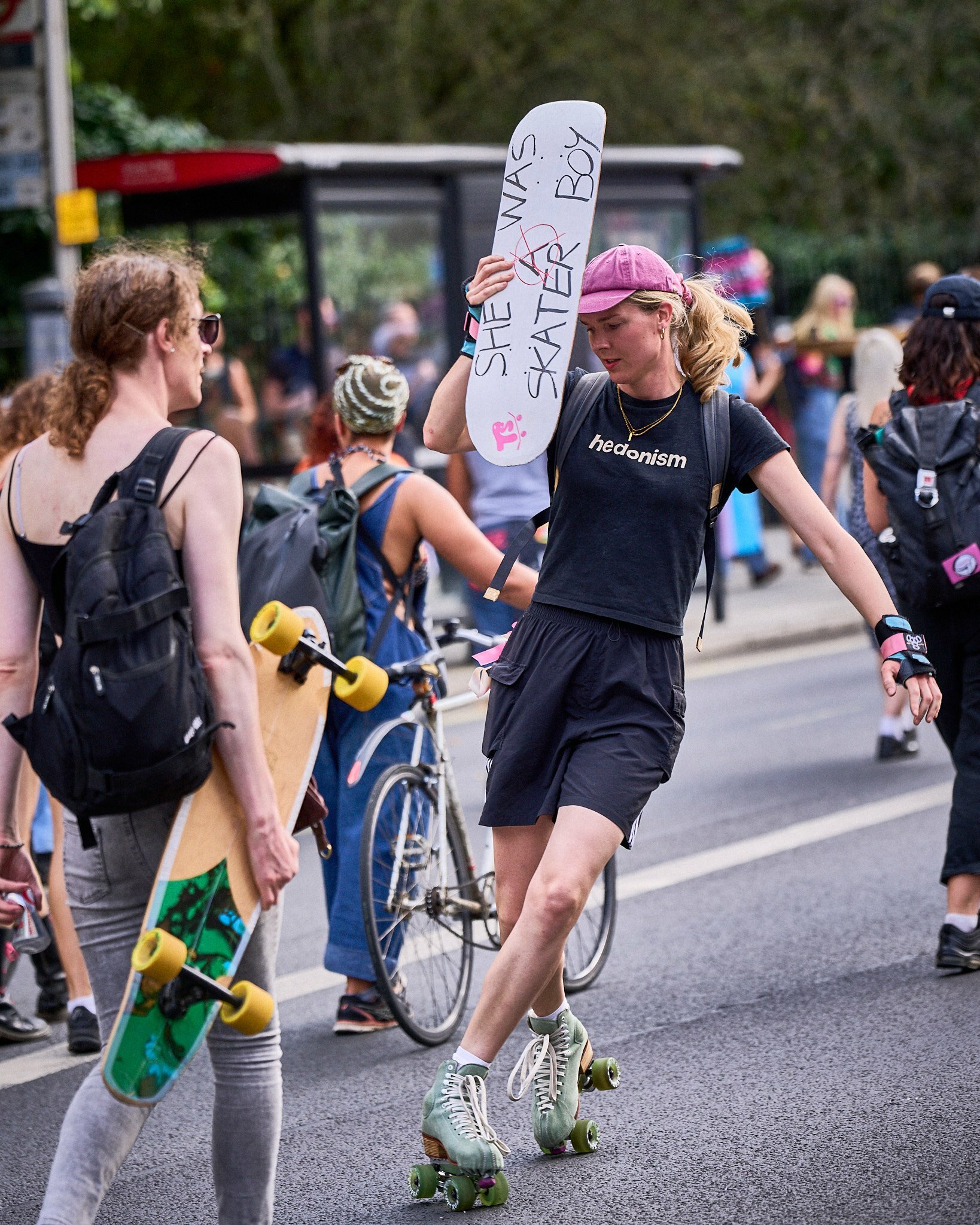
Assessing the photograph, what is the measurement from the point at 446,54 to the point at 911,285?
12062 millimetres

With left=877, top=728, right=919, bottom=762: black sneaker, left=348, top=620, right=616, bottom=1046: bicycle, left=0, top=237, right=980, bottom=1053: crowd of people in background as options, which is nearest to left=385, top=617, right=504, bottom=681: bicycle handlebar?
left=348, top=620, right=616, bottom=1046: bicycle

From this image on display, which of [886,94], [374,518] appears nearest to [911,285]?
[374,518]

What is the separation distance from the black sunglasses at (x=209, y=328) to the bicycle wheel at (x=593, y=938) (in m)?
2.59

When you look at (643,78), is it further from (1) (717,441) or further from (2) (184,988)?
(2) (184,988)

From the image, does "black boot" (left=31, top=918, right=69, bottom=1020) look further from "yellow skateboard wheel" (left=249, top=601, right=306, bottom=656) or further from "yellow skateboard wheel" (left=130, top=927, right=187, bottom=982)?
"yellow skateboard wheel" (left=130, top=927, right=187, bottom=982)

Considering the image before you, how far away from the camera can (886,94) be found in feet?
78.7

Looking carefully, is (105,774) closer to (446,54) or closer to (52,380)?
(52,380)

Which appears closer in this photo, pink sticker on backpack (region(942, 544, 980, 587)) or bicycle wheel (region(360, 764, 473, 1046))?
bicycle wheel (region(360, 764, 473, 1046))

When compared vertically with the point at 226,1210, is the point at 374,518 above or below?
above

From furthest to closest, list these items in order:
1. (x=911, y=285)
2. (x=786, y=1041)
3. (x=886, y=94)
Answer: (x=886, y=94)
(x=911, y=285)
(x=786, y=1041)

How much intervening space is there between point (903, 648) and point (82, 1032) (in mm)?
2593

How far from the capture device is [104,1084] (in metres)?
3.07

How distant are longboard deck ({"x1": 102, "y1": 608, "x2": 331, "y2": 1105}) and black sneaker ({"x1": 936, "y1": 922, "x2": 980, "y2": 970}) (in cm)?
280

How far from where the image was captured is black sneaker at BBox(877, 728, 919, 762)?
28.1ft
